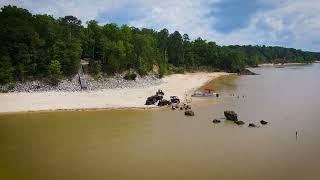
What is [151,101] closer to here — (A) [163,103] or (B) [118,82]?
(A) [163,103]

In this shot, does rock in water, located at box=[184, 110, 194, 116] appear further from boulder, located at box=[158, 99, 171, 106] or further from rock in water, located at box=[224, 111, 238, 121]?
boulder, located at box=[158, 99, 171, 106]

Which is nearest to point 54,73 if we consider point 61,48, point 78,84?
point 78,84

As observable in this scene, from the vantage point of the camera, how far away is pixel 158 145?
44188 mm

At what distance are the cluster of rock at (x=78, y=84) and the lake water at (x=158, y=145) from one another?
65.4 ft

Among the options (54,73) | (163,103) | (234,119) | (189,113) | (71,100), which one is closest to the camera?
(234,119)

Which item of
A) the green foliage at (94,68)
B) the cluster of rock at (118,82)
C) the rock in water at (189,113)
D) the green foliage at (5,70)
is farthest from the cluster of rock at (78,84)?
the rock in water at (189,113)

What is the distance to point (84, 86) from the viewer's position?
88250mm

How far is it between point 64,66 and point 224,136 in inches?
2042

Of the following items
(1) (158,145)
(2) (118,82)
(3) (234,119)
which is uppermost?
(2) (118,82)

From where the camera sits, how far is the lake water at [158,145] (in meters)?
35.1

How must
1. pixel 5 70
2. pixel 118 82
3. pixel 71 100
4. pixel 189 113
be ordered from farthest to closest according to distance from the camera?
pixel 118 82 → pixel 5 70 → pixel 71 100 → pixel 189 113

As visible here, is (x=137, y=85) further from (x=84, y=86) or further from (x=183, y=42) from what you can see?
Answer: (x=183, y=42)

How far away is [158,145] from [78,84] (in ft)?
160

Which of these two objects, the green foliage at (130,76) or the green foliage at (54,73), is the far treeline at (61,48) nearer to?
the green foliage at (54,73)
